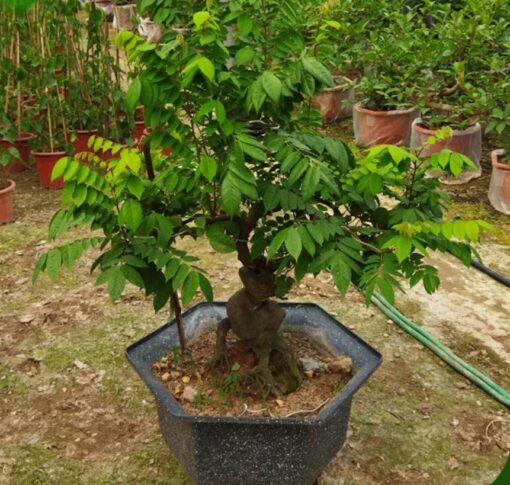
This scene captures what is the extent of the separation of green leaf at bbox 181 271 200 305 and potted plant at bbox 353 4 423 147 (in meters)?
4.19

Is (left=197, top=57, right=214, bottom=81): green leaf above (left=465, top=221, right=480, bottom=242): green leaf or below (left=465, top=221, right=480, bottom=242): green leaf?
above

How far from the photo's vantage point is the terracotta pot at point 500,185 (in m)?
4.66

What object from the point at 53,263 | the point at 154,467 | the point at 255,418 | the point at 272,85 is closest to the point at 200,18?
the point at 272,85

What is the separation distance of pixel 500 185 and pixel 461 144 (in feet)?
2.30

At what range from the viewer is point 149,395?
9.70 feet

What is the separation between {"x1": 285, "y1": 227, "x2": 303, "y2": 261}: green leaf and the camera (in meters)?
1.60

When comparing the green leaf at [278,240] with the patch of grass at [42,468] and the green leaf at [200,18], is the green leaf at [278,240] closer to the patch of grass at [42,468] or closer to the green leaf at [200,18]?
the green leaf at [200,18]

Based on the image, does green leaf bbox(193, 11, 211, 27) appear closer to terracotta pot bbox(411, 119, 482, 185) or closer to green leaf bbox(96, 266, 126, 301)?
green leaf bbox(96, 266, 126, 301)

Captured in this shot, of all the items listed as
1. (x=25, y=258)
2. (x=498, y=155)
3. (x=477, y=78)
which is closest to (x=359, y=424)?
(x=25, y=258)

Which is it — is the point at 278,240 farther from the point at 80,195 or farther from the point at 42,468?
the point at 42,468

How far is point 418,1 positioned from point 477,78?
7.99 ft

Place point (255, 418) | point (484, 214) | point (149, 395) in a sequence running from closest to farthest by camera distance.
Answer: point (255, 418)
point (149, 395)
point (484, 214)

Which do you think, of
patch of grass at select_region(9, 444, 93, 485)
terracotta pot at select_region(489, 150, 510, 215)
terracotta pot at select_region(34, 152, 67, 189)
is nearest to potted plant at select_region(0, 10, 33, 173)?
terracotta pot at select_region(34, 152, 67, 189)

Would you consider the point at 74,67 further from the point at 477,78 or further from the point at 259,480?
the point at 259,480
